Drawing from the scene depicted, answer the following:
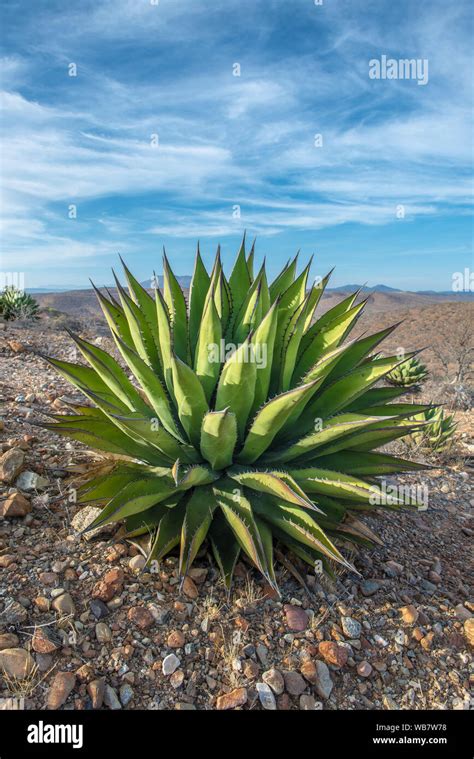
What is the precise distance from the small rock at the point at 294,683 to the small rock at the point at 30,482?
195cm

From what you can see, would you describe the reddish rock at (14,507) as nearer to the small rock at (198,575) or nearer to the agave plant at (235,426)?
the agave plant at (235,426)

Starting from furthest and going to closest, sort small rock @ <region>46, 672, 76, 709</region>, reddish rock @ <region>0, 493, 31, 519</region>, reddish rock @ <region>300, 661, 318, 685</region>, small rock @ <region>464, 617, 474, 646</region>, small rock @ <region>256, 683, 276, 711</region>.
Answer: reddish rock @ <region>0, 493, 31, 519</region> → small rock @ <region>464, 617, 474, 646</region> → reddish rock @ <region>300, 661, 318, 685</region> → small rock @ <region>256, 683, 276, 711</region> → small rock @ <region>46, 672, 76, 709</region>

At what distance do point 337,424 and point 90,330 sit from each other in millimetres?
10955

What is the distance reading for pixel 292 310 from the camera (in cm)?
306

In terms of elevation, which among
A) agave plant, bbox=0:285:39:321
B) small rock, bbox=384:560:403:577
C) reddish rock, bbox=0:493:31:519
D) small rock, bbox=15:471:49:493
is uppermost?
agave plant, bbox=0:285:39:321

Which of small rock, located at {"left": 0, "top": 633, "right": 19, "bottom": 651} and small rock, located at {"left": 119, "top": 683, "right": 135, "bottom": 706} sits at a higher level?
small rock, located at {"left": 0, "top": 633, "right": 19, "bottom": 651}

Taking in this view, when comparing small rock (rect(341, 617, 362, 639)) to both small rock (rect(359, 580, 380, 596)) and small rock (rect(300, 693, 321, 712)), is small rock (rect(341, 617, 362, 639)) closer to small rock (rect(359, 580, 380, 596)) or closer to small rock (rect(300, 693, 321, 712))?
small rock (rect(359, 580, 380, 596))

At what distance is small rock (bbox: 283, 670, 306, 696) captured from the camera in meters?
2.23

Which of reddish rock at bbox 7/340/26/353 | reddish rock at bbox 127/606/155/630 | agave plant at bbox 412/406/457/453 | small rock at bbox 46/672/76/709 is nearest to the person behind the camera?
small rock at bbox 46/672/76/709

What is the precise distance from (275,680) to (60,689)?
36.7 inches

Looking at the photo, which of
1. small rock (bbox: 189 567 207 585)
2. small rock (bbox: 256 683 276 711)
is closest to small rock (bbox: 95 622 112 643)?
small rock (bbox: 189 567 207 585)

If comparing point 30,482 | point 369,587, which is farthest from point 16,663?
point 369,587

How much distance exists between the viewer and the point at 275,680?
224cm

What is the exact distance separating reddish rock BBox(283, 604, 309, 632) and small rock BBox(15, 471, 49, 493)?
5.83 feet
